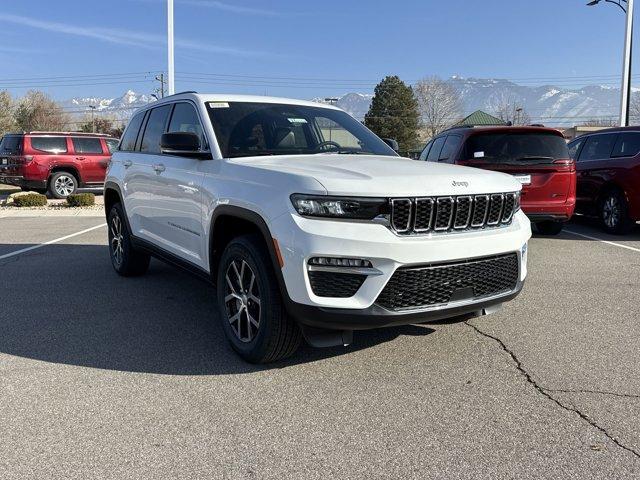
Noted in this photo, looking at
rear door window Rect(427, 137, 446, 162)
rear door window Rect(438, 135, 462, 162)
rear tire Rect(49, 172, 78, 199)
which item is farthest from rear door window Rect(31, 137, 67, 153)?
rear door window Rect(438, 135, 462, 162)

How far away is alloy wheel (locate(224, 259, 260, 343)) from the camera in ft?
12.5

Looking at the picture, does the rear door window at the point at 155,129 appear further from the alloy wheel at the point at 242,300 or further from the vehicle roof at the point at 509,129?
the vehicle roof at the point at 509,129

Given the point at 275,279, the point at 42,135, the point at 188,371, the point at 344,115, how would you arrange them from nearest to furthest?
the point at 275,279, the point at 188,371, the point at 344,115, the point at 42,135

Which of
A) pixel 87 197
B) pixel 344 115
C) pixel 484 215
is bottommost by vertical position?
pixel 87 197

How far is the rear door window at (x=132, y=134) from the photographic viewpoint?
6.40m

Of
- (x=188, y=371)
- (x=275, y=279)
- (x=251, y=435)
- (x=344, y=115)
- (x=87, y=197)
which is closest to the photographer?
(x=251, y=435)

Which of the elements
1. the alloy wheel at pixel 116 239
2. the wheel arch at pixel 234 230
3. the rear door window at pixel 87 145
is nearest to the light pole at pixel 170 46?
the rear door window at pixel 87 145

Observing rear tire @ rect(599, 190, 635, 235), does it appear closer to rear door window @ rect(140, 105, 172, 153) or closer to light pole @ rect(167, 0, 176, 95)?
rear door window @ rect(140, 105, 172, 153)

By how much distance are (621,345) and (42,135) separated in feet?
55.2

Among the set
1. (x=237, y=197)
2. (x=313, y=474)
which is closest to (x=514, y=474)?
(x=313, y=474)

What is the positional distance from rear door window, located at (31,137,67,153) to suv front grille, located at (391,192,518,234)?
16.1m

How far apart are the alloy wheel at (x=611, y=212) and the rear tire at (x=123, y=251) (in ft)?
25.0

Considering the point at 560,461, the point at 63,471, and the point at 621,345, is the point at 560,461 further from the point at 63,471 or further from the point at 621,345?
the point at 63,471

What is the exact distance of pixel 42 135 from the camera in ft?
55.6
